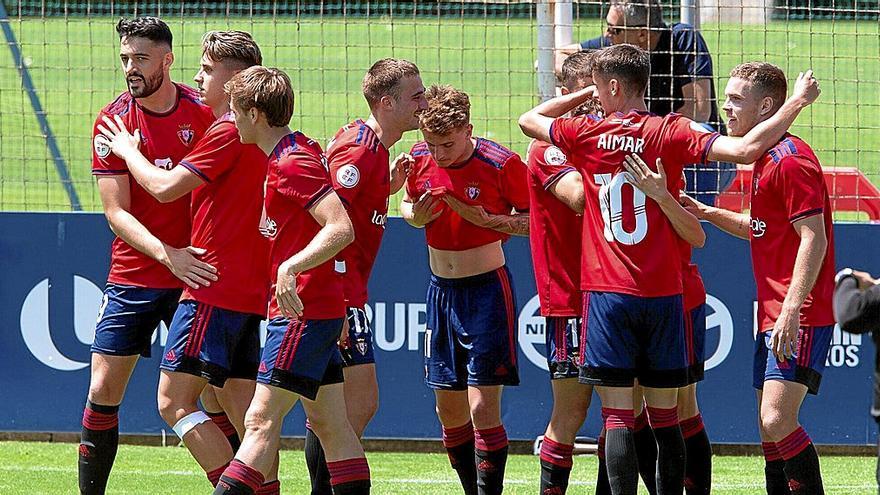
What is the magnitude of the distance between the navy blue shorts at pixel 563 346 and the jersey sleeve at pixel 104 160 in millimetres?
2144

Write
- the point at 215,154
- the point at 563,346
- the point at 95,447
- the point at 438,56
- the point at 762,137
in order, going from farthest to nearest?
1. the point at 438,56
2. the point at 563,346
3. the point at 95,447
4. the point at 215,154
5. the point at 762,137

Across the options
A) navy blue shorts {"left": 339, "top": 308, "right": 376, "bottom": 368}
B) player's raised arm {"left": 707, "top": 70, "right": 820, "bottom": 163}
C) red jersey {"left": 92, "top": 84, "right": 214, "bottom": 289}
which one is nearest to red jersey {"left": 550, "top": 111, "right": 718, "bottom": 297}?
player's raised arm {"left": 707, "top": 70, "right": 820, "bottom": 163}

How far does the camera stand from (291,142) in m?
5.20

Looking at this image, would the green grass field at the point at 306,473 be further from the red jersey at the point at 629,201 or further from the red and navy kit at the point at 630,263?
the red jersey at the point at 629,201

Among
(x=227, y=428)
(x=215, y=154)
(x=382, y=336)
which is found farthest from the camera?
(x=382, y=336)

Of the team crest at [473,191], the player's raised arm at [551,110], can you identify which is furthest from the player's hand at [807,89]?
the team crest at [473,191]

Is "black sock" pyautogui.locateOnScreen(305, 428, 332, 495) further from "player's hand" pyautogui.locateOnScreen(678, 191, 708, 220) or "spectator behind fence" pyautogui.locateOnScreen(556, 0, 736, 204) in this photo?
"spectator behind fence" pyautogui.locateOnScreen(556, 0, 736, 204)

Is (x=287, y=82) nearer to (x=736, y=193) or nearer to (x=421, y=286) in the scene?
(x=421, y=286)

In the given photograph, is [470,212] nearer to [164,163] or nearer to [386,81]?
[386,81]

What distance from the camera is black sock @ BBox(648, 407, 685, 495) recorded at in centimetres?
594

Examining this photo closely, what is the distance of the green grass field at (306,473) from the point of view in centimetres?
734

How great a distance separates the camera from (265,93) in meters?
Result: 5.20

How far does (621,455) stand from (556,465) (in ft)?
1.92

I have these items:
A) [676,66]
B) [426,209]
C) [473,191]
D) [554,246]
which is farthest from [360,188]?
[676,66]
